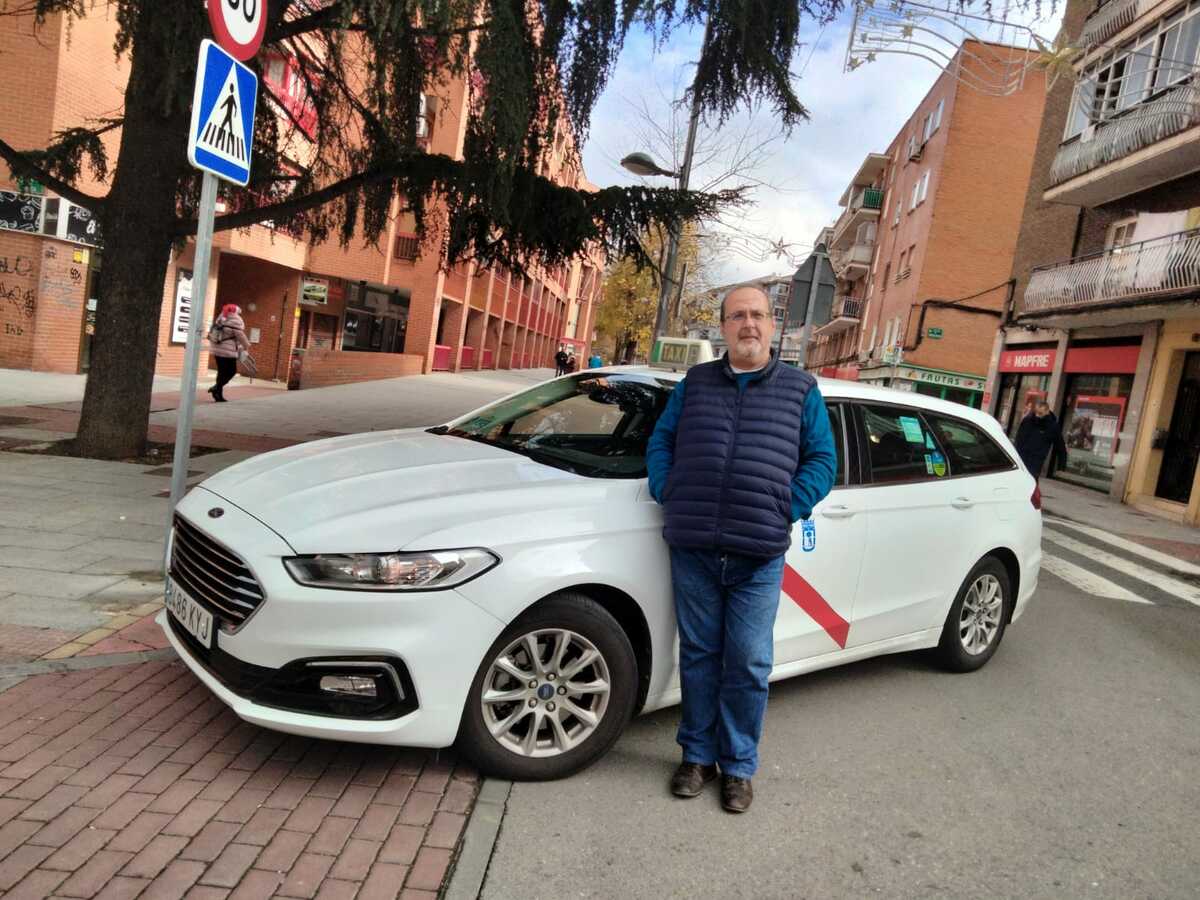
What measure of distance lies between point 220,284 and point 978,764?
25519 millimetres

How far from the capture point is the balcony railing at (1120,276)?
15.8m

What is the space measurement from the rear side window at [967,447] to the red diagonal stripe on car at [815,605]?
1.23 m

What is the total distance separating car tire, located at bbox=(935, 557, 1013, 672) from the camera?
4.76 meters

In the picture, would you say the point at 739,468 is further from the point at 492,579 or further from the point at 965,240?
the point at 965,240

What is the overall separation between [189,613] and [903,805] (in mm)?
2816

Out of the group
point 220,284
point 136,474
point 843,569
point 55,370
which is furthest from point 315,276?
point 843,569

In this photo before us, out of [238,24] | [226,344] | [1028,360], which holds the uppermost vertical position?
[1028,360]

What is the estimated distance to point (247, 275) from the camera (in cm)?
2516

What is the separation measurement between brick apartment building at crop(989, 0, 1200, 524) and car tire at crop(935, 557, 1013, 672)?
30.3ft

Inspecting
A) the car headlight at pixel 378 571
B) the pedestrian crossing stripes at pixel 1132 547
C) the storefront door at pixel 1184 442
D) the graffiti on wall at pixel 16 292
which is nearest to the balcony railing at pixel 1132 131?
the storefront door at pixel 1184 442

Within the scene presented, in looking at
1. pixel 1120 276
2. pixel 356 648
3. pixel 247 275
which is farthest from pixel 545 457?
pixel 247 275

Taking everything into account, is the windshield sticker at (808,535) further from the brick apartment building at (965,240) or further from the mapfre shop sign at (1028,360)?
the brick apartment building at (965,240)

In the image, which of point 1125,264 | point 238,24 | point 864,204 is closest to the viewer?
point 238,24

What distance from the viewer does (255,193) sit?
34.6 ft
